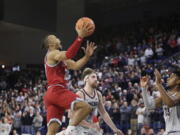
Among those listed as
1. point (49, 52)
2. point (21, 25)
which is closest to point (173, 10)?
point (21, 25)

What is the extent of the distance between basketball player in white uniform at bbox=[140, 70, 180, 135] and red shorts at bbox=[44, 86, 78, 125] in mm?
1158

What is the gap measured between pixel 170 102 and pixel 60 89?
171cm

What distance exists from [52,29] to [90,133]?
18525mm

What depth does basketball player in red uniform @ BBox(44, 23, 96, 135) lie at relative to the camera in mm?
5863

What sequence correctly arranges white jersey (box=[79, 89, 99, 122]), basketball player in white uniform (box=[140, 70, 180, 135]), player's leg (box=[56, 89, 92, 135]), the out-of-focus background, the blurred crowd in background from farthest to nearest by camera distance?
1. the out-of-focus background
2. the blurred crowd in background
3. white jersey (box=[79, 89, 99, 122])
4. player's leg (box=[56, 89, 92, 135])
5. basketball player in white uniform (box=[140, 70, 180, 135])

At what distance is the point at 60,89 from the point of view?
20.1ft

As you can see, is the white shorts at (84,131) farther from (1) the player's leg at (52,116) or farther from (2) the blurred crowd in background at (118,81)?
(2) the blurred crowd in background at (118,81)

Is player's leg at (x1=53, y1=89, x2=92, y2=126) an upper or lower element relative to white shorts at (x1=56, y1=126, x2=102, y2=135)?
upper

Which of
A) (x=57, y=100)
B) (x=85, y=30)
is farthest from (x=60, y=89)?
(x=85, y=30)

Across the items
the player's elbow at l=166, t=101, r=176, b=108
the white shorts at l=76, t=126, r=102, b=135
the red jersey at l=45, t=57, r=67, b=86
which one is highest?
the red jersey at l=45, t=57, r=67, b=86

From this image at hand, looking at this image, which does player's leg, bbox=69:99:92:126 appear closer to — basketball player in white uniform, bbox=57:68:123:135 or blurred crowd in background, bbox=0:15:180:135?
basketball player in white uniform, bbox=57:68:123:135

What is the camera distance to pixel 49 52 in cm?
627

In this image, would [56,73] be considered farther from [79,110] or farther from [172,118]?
[172,118]

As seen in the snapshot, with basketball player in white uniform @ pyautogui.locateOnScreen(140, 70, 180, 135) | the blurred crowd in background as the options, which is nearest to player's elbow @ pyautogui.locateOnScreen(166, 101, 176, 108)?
basketball player in white uniform @ pyautogui.locateOnScreen(140, 70, 180, 135)
